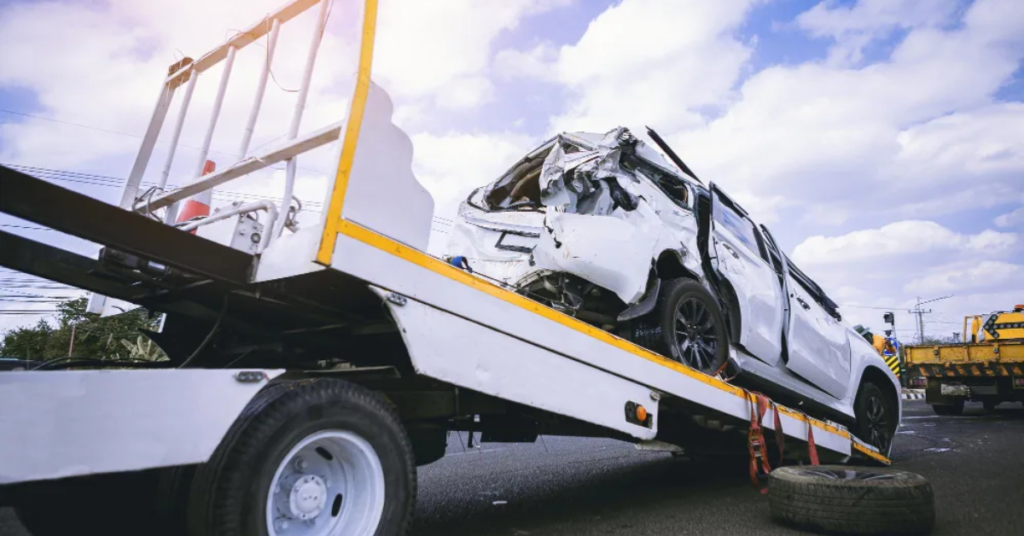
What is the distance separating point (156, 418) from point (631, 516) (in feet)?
9.12

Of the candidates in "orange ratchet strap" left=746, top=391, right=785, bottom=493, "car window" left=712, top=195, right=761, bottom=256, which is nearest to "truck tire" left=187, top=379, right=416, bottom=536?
"orange ratchet strap" left=746, top=391, right=785, bottom=493

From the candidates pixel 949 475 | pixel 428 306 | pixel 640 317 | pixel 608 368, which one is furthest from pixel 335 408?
pixel 949 475

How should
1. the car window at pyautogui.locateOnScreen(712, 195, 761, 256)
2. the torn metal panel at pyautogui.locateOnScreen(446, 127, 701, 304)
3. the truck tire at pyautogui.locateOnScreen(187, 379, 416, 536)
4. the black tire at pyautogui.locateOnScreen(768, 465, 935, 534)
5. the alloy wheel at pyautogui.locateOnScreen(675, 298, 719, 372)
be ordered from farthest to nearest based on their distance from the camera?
the car window at pyautogui.locateOnScreen(712, 195, 761, 256) → the alloy wheel at pyautogui.locateOnScreen(675, 298, 719, 372) → the torn metal panel at pyautogui.locateOnScreen(446, 127, 701, 304) → the black tire at pyautogui.locateOnScreen(768, 465, 935, 534) → the truck tire at pyautogui.locateOnScreen(187, 379, 416, 536)

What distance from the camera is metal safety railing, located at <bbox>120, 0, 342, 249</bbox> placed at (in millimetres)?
2576

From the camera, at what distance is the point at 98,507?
8.23 feet

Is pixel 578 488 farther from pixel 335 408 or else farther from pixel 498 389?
pixel 335 408

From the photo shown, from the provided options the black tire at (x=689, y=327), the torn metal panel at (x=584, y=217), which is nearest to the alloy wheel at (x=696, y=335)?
the black tire at (x=689, y=327)

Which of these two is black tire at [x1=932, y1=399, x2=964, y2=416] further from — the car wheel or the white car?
the car wheel

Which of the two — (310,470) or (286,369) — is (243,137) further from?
(310,470)

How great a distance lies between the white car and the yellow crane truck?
29.5ft

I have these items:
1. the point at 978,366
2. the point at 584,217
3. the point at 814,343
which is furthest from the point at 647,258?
the point at 978,366

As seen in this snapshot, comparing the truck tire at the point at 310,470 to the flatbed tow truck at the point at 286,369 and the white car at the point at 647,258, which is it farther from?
the white car at the point at 647,258

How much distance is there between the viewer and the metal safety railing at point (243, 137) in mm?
2576

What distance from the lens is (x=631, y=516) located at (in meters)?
3.82
